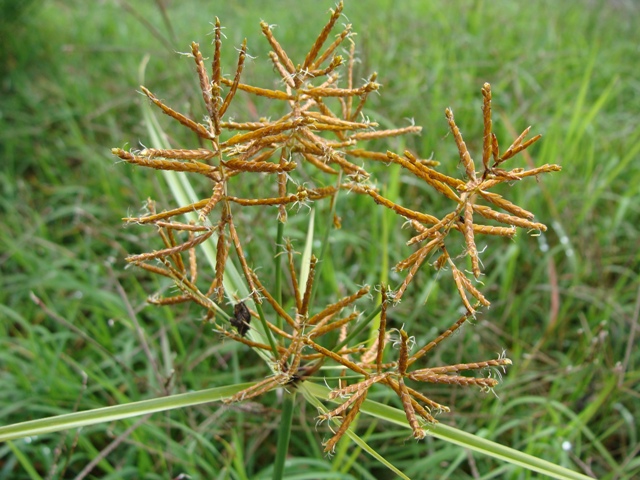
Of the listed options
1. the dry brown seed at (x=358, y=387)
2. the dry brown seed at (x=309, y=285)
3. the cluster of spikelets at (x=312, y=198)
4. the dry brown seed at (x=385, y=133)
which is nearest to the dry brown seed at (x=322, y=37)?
the cluster of spikelets at (x=312, y=198)

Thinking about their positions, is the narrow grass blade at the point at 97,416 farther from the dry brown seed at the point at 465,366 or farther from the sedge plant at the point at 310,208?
the dry brown seed at the point at 465,366

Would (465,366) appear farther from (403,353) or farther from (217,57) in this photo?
(217,57)

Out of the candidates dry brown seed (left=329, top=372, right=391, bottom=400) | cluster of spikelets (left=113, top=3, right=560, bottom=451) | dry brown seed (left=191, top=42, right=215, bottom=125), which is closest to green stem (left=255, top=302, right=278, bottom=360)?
cluster of spikelets (left=113, top=3, right=560, bottom=451)

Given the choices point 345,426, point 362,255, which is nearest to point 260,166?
point 345,426

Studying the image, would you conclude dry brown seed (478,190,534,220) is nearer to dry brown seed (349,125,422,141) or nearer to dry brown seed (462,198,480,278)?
dry brown seed (462,198,480,278)

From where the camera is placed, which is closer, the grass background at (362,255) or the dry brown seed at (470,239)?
the dry brown seed at (470,239)

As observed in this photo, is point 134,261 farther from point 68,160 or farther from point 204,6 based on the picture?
point 204,6

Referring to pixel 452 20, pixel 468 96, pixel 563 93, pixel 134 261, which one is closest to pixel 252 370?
pixel 134 261
